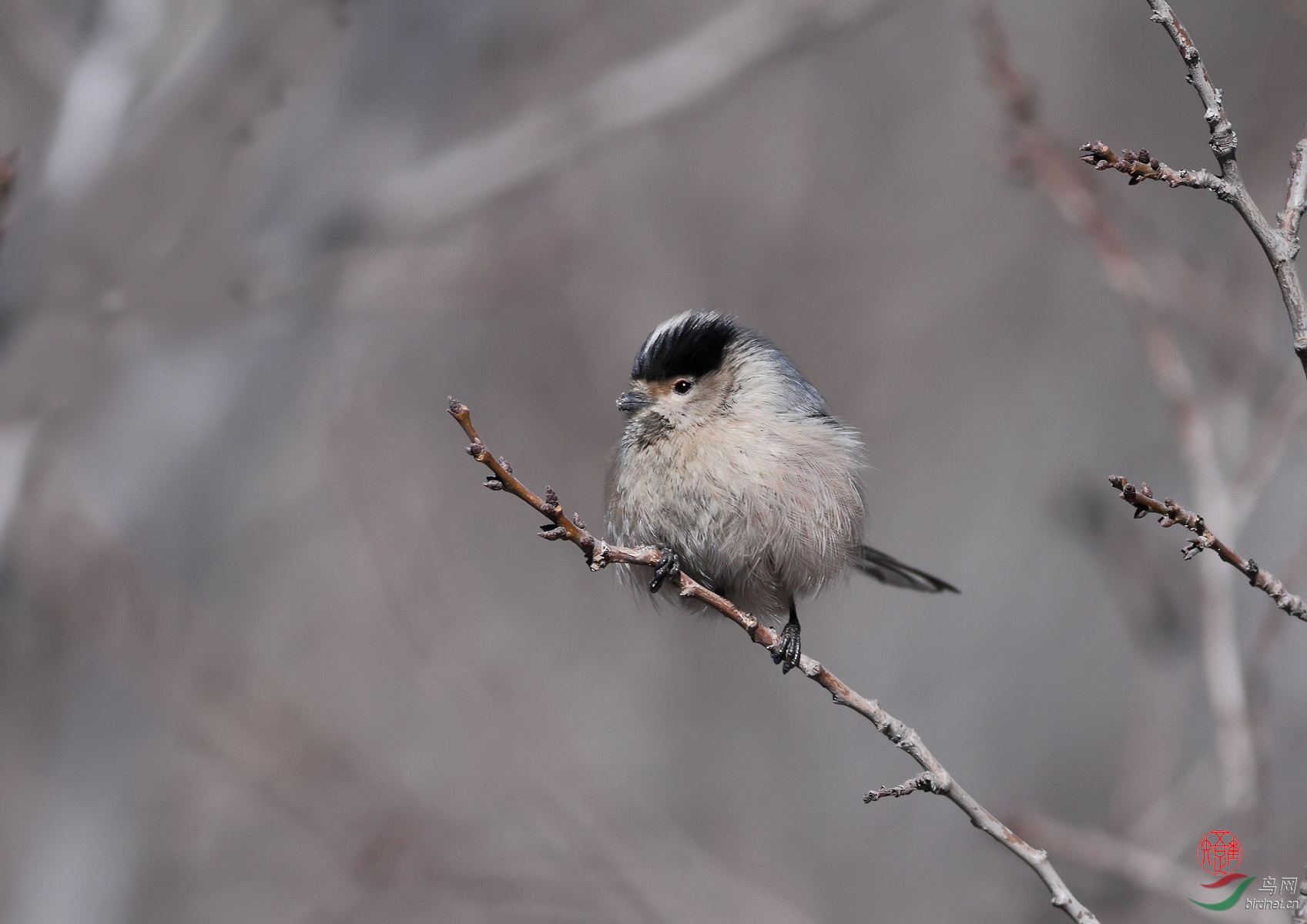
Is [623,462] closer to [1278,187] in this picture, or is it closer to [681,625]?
[681,625]

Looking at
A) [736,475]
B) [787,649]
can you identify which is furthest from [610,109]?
[787,649]

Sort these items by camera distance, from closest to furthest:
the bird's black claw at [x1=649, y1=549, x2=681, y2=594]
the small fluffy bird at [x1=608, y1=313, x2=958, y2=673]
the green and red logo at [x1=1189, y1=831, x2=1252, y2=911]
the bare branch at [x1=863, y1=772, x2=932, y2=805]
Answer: the bare branch at [x1=863, y1=772, x2=932, y2=805] < the green and red logo at [x1=1189, y1=831, x2=1252, y2=911] < the bird's black claw at [x1=649, y1=549, x2=681, y2=594] < the small fluffy bird at [x1=608, y1=313, x2=958, y2=673]

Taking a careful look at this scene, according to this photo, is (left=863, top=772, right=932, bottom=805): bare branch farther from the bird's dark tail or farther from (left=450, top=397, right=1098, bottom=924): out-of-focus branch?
the bird's dark tail

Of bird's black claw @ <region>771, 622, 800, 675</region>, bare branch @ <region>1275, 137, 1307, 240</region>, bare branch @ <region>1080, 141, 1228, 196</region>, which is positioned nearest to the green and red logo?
bird's black claw @ <region>771, 622, 800, 675</region>

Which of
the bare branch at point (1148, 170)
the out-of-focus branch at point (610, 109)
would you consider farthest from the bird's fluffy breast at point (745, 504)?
the out-of-focus branch at point (610, 109)

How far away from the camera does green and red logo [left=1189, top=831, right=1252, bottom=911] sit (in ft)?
9.61

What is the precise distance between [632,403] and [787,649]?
37.4 inches

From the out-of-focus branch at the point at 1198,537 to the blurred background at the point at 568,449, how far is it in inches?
55.3

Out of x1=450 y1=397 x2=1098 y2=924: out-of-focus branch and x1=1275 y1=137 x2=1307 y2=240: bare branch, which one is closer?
x1=1275 y1=137 x2=1307 y2=240: bare branch

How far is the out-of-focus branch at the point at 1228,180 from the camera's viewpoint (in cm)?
185

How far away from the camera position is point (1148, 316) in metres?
3.88

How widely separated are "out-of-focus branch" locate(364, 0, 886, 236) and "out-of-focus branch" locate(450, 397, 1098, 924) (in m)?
3.09

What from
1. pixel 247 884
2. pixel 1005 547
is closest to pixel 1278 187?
pixel 1005 547

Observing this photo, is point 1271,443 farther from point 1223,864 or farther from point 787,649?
point 787,649
